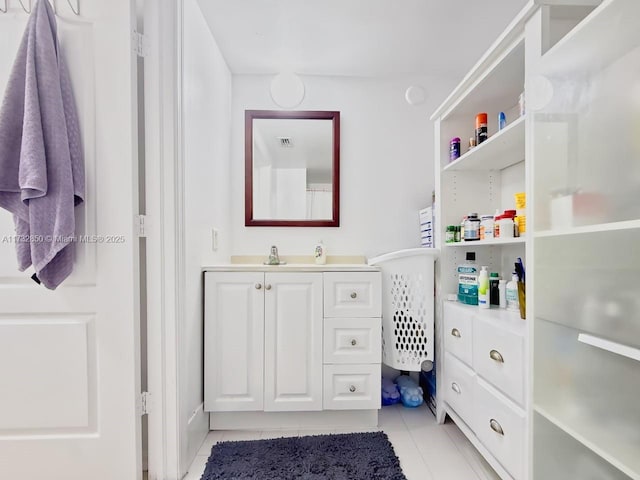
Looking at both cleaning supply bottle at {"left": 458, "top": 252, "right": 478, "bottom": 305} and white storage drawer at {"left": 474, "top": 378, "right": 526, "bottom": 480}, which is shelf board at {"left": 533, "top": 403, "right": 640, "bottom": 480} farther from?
cleaning supply bottle at {"left": 458, "top": 252, "right": 478, "bottom": 305}

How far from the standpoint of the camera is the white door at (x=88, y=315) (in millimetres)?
1194

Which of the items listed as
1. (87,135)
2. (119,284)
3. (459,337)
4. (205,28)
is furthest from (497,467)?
(205,28)

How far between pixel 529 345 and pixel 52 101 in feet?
6.05

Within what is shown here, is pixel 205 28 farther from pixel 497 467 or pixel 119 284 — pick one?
pixel 497 467

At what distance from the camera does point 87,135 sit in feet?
3.95

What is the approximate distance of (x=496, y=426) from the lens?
3.94ft

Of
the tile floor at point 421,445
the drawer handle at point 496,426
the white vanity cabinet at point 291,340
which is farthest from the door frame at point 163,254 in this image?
the drawer handle at point 496,426

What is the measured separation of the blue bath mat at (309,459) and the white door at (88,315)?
1.30ft

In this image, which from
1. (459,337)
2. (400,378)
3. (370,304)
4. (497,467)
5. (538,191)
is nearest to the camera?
(538,191)

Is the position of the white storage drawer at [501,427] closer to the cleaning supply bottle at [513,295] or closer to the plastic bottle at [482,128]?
the cleaning supply bottle at [513,295]

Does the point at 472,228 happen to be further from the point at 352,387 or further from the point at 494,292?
the point at 352,387

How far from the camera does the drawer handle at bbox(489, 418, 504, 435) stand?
1183 mm

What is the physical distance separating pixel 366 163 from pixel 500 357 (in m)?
1.50

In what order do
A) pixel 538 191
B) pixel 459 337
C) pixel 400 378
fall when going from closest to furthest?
pixel 538 191
pixel 459 337
pixel 400 378
